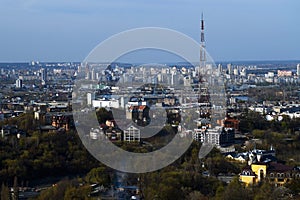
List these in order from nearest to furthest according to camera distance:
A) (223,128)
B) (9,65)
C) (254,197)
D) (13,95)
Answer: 1. (254,197)
2. (223,128)
3. (13,95)
4. (9,65)

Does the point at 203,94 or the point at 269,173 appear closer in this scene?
the point at 269,173

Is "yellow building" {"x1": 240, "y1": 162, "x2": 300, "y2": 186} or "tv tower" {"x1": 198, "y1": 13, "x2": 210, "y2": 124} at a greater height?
"tv tower" {"x1": 198, "y1": 13, "x2": 210, "y2": 124}

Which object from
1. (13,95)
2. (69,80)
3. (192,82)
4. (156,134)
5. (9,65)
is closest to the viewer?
(156,134)

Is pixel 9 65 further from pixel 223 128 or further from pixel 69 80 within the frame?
pixel 223 128

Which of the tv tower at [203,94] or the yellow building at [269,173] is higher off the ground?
the tv tower at [203,94]

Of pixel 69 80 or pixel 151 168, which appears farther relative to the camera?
pixel 69 80

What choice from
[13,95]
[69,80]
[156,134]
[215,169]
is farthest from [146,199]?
[69,80]

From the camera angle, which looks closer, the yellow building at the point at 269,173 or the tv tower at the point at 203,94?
the yellow building at the point at 269,173

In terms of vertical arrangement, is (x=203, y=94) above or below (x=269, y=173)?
above

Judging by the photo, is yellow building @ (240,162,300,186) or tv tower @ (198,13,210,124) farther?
tv tower @ (198,13,210,124)

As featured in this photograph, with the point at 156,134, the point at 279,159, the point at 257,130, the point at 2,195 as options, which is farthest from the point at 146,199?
the point at 257,130
